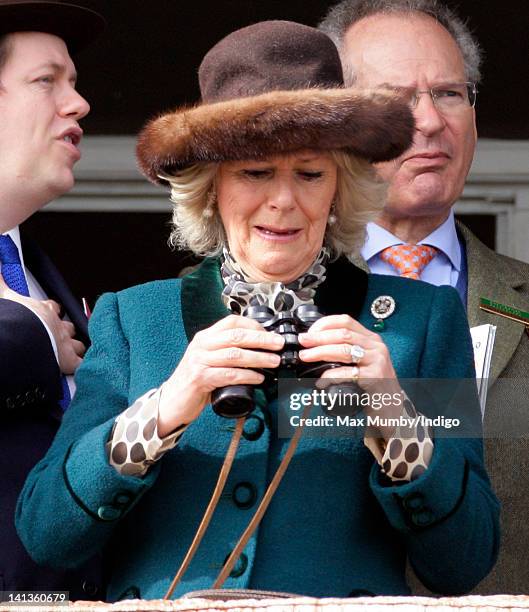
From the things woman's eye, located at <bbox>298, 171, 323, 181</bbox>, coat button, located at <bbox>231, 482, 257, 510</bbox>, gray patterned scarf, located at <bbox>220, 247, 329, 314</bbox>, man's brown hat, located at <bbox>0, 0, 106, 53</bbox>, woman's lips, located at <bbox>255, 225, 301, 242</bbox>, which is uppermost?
man's brown hat, located at <bbox>0, 0, 106, 53</bbox>

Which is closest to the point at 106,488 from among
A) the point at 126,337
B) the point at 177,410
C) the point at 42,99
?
the point at 177,410

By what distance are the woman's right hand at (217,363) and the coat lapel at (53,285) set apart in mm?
774

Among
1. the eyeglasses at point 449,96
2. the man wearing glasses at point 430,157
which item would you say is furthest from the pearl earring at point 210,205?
the eyeglasses at point 449,96

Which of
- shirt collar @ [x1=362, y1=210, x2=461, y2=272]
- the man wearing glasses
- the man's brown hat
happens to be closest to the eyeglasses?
the man wearing glasses

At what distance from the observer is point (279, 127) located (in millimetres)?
2787

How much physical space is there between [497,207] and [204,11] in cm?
122

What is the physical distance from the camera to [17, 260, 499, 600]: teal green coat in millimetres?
2738

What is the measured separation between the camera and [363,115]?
9.39 ft

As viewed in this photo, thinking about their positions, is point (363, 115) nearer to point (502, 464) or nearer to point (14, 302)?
point (14, 302)

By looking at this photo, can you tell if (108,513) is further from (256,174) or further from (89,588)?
(256,174)

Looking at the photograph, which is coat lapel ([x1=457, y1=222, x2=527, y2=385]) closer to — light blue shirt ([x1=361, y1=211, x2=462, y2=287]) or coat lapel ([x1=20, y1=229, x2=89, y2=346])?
light blue shirt ([x1=361, y1=211, x2=462, y2=287])

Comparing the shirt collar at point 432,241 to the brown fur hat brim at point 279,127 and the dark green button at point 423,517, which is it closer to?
the brown fur hat brim at point 279,127

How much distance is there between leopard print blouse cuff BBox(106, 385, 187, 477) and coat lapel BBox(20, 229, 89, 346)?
0.69 metres

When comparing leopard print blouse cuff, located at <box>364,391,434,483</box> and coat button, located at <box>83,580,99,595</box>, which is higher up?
leopard print blouse cuff, located at <box>364,391,434,483</box>
